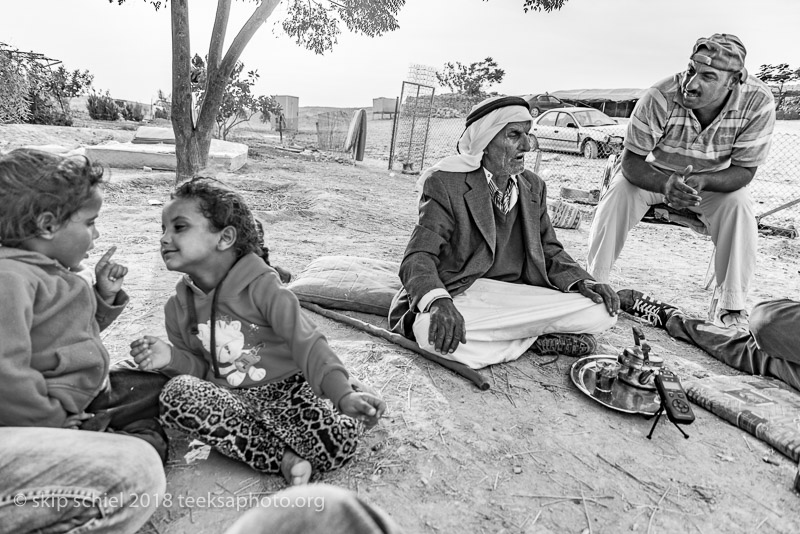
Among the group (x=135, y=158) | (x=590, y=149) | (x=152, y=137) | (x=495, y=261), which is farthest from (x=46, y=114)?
(x=495, y=261)

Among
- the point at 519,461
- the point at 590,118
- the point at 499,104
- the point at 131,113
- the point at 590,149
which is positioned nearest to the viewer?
the point at 519,461

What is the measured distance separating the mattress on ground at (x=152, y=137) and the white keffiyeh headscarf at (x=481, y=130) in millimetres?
10478

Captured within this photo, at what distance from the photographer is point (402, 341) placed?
2938 millimetres

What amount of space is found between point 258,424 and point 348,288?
174 centimetres

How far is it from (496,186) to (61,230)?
2095 millimetres

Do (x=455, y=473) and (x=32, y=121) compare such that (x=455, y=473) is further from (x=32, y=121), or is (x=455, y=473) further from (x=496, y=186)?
(x=32, y=121)

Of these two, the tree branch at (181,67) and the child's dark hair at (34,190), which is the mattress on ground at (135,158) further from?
the child's dark hair at (34,190)

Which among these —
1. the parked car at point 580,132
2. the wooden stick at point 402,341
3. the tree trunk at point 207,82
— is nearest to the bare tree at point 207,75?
the tree trunk at point 207,82

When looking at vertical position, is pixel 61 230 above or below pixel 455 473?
above

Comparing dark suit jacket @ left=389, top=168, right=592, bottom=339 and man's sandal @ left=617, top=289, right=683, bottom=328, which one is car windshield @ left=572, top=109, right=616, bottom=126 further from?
dark suit jacket @ left=389, top=168, right=592, bottom=339

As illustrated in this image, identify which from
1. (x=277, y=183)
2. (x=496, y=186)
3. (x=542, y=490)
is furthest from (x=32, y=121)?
(x=542, y=490)

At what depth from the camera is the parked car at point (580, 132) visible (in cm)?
1284

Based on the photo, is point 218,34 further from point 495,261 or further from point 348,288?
point 495,261

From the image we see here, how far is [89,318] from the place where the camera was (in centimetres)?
162
